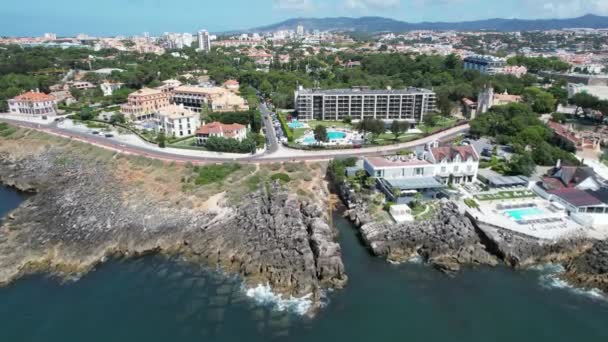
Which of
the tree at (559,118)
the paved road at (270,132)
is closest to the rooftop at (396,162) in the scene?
the paved road at (270,132)

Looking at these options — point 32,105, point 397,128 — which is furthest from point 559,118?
point 32,105

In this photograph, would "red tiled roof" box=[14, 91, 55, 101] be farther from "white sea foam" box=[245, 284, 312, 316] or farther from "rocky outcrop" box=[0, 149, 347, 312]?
"white sea foam" box=[245, 284, 312, 316]

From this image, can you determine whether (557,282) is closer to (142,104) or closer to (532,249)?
(532,249)

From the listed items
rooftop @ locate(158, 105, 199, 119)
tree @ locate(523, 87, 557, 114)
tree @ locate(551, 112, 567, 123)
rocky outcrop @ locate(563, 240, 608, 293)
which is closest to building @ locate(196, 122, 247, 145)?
rooftop @ locate(158, 105, 199, 119)

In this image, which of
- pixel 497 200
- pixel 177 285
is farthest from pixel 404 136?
pixel 177 285

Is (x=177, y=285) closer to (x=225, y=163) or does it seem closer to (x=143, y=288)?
(x=143, y=288)

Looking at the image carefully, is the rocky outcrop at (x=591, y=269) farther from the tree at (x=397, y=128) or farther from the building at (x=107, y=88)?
the building at (x=107, y=88)
